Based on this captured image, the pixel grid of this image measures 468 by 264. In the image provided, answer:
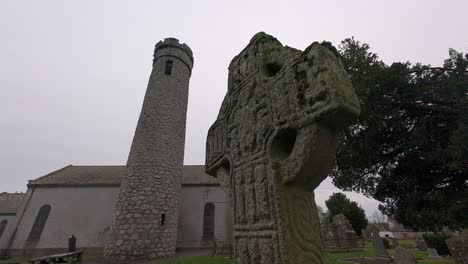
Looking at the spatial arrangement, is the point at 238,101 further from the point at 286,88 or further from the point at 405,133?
the point at 405,133

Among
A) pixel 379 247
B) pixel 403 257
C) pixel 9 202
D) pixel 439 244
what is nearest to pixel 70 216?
pixel 9 202

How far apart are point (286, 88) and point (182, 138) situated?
11.7 meters

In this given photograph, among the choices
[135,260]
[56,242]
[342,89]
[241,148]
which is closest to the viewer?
[342,89]

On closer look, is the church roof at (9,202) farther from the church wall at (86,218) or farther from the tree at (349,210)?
the tree at (349,210)

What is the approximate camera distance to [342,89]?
1.75 meters

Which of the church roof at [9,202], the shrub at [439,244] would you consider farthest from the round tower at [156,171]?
the church roof at [9,202]

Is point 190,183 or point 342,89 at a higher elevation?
point 190,183

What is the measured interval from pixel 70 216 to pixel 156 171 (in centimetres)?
960

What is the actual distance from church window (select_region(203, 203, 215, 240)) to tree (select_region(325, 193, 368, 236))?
48.0 ft

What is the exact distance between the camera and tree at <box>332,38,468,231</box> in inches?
313

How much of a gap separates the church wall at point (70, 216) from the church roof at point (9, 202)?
4942mm

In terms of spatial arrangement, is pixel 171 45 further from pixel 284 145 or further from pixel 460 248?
pixel 460 248

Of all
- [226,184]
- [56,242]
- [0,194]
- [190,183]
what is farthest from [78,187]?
[226,184]

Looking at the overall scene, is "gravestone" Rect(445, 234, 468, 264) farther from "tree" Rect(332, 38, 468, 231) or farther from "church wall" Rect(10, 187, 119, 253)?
"church wall" Rect(10, 187, 119, 253)
